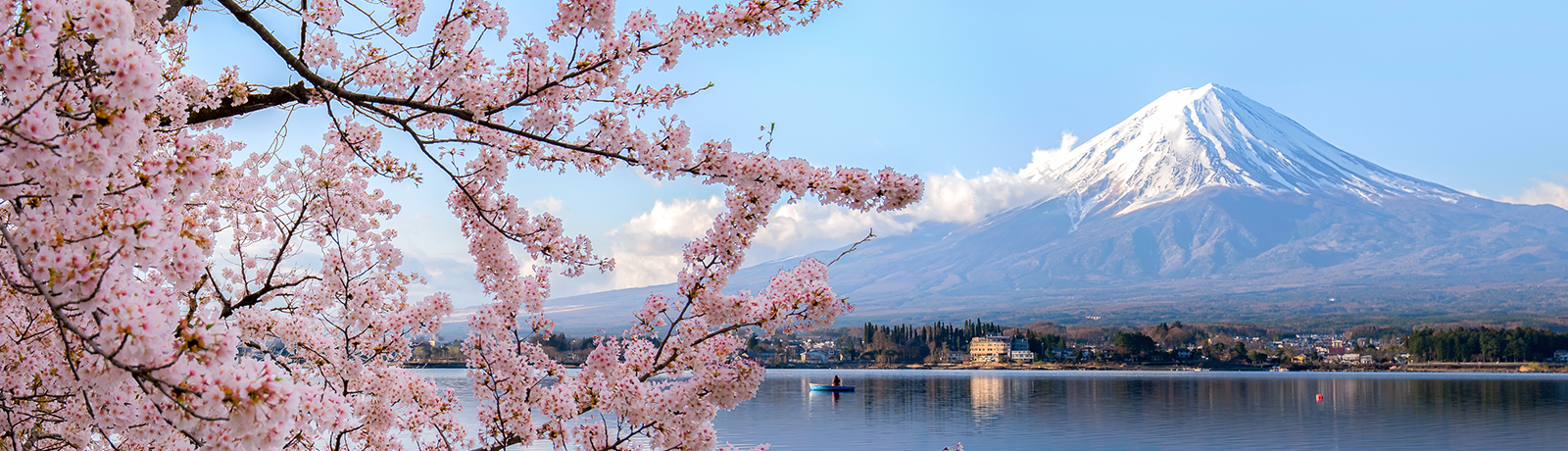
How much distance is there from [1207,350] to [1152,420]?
111472 mm

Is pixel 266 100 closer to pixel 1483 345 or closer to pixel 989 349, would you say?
pixel 1483 345

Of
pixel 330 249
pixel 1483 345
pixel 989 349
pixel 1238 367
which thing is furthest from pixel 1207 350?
pixel 330 249

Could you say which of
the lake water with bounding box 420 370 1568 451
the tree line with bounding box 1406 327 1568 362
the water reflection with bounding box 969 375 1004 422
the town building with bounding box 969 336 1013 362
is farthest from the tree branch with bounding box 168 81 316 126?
the town building with bounding box 969 336 1013 362

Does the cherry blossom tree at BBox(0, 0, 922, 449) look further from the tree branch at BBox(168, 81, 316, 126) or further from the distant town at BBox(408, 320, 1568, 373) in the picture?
the distant town at BBox(408, 320, 1568, 373)

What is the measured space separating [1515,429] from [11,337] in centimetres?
6133

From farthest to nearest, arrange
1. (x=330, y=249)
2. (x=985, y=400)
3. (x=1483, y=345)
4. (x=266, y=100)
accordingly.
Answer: (x=1483, y=345), (x=985, y=400), (x=330, y=249), (x=266, y=100)

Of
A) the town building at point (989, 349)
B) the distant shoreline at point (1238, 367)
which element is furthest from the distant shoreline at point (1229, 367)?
the town building at point (989, 349)

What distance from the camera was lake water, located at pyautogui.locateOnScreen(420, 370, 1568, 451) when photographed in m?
46.3

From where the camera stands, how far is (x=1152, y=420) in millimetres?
58000

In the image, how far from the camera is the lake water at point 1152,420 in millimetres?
46344

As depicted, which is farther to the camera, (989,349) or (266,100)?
(989,349)

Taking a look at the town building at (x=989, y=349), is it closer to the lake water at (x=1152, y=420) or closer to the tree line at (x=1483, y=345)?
the tree line at (x=1483, y=345)

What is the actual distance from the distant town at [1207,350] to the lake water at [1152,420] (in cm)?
5875

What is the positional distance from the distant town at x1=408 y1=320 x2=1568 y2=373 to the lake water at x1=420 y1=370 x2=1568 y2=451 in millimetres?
58751
